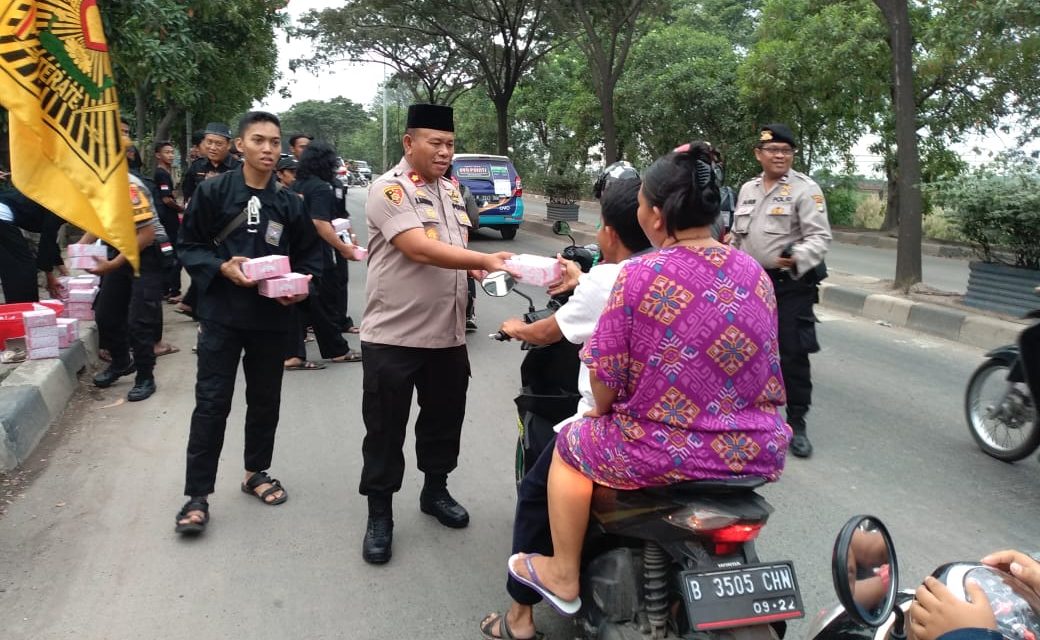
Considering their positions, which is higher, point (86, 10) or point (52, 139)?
point (86, 10)

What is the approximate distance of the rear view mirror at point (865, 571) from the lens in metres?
1.56

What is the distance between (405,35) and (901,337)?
23666mm

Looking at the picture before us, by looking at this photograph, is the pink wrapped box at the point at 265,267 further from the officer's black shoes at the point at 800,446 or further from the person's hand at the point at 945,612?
the officer's black shoes at the point at 800,446

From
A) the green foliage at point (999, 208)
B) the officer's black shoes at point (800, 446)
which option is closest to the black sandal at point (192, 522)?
the officer's black shoes at point (800, 446)

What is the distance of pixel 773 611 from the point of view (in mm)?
1963

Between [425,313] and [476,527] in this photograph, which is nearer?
[425,313]

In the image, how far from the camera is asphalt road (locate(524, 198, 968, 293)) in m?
11.4

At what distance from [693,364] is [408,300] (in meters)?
1.58

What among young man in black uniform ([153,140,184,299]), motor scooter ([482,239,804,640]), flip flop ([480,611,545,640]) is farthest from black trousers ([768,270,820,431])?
young man in black uniform ([153,140,184,299])

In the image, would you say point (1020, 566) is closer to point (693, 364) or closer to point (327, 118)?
point (693, 364)

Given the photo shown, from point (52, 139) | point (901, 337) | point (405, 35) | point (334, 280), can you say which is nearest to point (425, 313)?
point (52, 139)

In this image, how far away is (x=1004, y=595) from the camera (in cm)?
155

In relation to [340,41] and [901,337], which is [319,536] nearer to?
[901,337]

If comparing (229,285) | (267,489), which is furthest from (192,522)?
(229,285)
